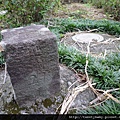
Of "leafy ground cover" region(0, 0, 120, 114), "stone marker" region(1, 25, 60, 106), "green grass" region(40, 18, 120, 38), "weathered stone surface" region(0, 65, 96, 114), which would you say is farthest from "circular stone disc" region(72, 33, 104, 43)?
"stone marker" region(1, 25, 60, 106)

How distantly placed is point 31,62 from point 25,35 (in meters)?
0.25

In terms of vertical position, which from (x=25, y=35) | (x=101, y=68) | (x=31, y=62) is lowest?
(x=101, y=68)

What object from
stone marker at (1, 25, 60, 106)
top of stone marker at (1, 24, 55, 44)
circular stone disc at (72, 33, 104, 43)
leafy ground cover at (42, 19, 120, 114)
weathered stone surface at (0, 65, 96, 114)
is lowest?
circular stone disc at (72, 33, 104, 43)

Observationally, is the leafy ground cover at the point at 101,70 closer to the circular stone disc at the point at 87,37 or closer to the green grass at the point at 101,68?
the green grass at the point at 101,68

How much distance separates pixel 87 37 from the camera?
340cm

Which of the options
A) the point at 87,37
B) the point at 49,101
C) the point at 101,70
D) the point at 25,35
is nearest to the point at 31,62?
the point at 25,35

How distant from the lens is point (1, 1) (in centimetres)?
335

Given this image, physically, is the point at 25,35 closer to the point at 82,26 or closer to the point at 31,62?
the point at 31,62

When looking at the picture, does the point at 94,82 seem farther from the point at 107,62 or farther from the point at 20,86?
the point at 20,86

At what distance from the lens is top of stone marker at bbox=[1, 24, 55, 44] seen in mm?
1317

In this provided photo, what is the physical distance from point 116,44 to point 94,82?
5.09 ft

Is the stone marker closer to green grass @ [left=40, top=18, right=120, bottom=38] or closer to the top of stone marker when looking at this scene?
the top of stone marker

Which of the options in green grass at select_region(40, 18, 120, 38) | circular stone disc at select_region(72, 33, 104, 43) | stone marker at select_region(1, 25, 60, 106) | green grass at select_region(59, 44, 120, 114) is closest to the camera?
stone marker at select_region(1, 25, 60, 106)

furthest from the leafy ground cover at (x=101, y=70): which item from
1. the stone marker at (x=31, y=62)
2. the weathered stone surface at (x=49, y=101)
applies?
the stone marker at (x=31, y=62)
